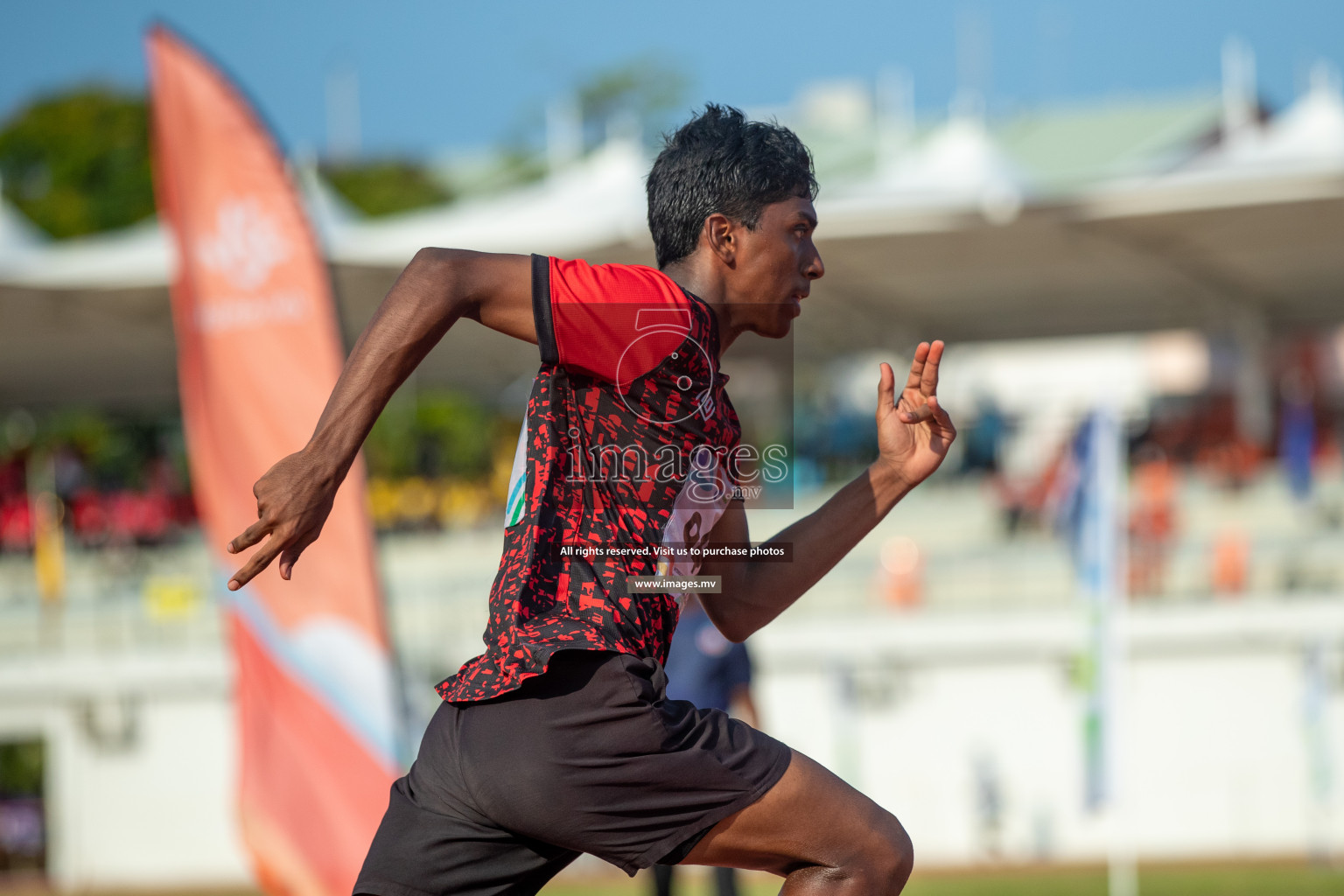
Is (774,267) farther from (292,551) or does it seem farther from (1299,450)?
(1299,450)

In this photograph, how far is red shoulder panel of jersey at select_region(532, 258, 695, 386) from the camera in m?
1.96

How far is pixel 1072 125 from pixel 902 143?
10.1 metres

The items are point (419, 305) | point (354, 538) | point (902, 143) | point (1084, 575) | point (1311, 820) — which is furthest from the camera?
point (902, 143)

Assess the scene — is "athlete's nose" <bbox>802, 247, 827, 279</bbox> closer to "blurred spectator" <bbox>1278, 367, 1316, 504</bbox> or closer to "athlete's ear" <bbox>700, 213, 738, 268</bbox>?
"athlete's ear" <bbox>700, 213, 738, 268</bbox>

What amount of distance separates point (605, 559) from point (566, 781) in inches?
12.3

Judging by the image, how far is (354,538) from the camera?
20.0ft

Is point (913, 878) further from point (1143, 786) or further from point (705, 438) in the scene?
point (705, 438)

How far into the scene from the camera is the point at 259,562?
1.84 m

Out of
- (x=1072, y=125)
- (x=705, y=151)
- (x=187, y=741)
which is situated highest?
(x=1072, y=125)

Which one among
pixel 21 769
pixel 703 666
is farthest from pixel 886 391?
pixel 21 769

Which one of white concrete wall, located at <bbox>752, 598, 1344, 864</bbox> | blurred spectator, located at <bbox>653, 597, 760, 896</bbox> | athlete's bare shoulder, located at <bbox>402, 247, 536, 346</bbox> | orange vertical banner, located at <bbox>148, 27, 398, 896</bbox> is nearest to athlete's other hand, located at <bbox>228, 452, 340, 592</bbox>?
athlete's bare shoulder, located at <bbox>402, 247, 536, 346</bbox>

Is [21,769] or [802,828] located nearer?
[802,828]

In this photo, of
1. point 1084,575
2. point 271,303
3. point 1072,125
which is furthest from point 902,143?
point 271,303

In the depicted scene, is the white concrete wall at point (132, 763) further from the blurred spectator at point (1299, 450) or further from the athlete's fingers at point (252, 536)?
the athlete's fingers at point (252, 536)
